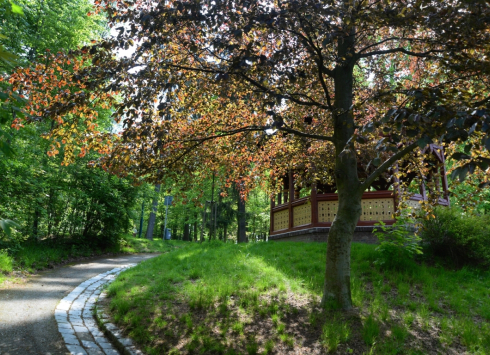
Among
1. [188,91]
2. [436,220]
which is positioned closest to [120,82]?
[188,91]

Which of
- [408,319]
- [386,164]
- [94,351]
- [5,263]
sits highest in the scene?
[386,164]

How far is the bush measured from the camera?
820 centimetres

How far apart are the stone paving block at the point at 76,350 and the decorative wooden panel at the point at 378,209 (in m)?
9.45

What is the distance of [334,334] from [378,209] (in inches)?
320

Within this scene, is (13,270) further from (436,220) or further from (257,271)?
(436,220)

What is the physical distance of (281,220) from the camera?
1513cm

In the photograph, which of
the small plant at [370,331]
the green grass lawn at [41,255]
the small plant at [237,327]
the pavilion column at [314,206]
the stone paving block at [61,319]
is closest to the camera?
the small plant at [370,331]

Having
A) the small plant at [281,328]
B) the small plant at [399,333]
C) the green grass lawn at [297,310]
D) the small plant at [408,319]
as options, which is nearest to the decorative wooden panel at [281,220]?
the green grass lawn at [297,310]

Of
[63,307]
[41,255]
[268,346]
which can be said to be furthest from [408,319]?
[41,255]

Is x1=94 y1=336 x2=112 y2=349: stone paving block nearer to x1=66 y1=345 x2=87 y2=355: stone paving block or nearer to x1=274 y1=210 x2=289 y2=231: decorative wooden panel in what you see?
x1=66 y1=345 x2=87 y2=355: stone paving block

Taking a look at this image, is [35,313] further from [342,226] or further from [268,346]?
[342,226]

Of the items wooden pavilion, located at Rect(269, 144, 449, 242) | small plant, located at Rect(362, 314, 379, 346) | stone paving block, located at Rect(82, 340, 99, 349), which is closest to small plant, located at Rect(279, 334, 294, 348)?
small plant, located at Rect(362, 314, 379, 346)

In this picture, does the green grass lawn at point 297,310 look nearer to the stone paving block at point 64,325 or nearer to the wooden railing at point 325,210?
the stone paving block at point 64,325

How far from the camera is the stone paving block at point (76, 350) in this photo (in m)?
4.90
